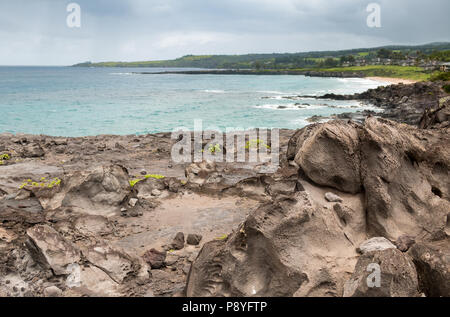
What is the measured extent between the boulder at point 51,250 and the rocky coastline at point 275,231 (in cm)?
2

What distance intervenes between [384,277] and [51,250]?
5730 mm

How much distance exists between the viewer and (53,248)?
696cm

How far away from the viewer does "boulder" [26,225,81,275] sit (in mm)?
6762

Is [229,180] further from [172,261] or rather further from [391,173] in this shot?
[391,173]

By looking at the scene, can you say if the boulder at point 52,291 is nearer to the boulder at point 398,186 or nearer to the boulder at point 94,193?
the boulder at point 94,193

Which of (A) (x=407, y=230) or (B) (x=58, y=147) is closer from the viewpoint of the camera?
(A) (x=407, y=230)

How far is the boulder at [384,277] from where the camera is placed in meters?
4.77

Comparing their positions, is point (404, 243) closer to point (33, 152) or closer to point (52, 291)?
point (52, 291)

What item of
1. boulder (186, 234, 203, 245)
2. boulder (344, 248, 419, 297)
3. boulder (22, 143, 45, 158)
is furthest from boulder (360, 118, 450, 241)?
boulder (22, 143, 45, 158)

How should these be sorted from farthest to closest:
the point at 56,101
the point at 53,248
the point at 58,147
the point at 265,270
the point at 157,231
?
the point at 56,101 < the point at 58,147 < the point at 157,231 < the point at 53,248 < the point at 265,270

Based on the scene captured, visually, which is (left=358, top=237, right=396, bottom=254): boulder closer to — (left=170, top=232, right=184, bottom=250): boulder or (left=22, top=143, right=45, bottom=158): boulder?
(left=170, top=232, right=184, bottom=250): boulder

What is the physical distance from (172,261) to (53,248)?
2.60 metres
